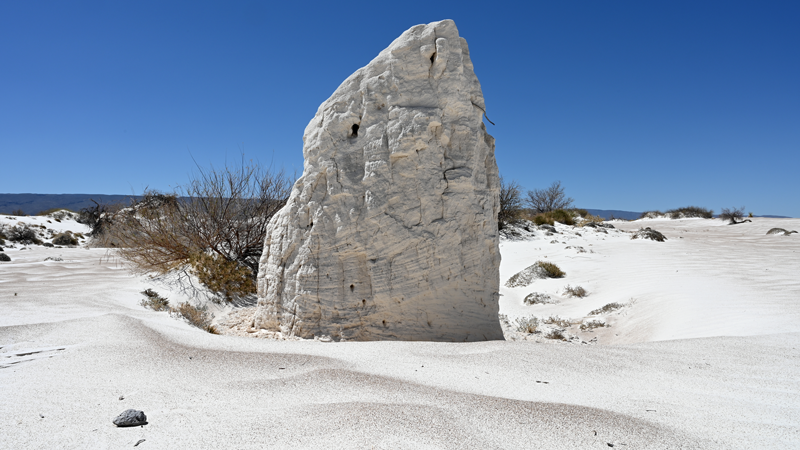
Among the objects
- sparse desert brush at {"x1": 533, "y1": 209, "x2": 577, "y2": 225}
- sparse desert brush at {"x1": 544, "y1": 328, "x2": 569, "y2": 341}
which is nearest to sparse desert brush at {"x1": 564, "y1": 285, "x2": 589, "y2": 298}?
sparse desert brush at {"x1": 544, "y1": 328, "x2": 569, "y2": 341}

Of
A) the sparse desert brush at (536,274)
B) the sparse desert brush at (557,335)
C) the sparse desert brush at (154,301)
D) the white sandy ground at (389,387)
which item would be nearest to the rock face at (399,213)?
the white sandy ground at (389,387)

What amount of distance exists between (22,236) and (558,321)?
66.7 feet

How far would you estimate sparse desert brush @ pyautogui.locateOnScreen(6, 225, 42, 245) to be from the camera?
16188 mm

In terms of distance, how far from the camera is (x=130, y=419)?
189cm

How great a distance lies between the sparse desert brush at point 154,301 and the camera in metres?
5.33

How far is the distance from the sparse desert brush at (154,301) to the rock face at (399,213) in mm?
1831

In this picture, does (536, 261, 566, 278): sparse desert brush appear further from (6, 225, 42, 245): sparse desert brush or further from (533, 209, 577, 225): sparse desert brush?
(6, 225, 42, 245): sparse desert brush

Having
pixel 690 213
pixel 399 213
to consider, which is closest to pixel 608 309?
pixel 399 213

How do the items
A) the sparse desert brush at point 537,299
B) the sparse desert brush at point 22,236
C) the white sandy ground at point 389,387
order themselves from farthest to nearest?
the sparse desert brush at point 22,236, the sparse desert brush at point 537,299, the white sandy ground at point 389,387

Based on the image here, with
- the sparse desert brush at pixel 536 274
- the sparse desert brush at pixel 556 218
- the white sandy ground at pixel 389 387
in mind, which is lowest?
the white sandy ground at pixel 389 387

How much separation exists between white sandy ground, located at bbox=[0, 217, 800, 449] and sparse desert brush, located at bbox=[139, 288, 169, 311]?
0.46m

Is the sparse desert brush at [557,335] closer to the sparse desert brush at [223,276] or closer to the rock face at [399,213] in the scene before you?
the rock face at [399,213]

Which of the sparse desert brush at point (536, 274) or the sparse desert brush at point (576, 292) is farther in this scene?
the sparse desert brush at point (536, 274)

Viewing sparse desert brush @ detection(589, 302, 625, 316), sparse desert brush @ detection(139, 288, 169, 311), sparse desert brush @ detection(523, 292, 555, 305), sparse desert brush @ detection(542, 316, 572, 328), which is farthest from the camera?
sparse desert brush @ detection(523, 292, 555, 305)
